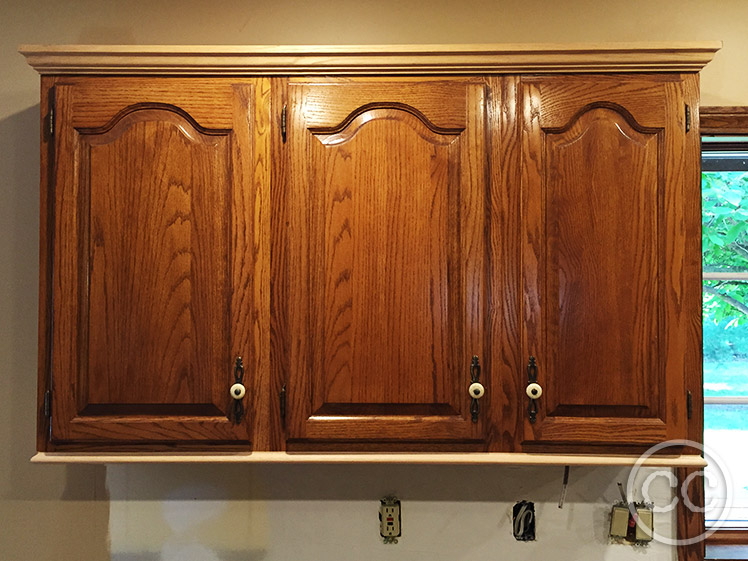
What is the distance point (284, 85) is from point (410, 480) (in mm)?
1043

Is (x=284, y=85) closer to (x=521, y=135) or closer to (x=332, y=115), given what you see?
(x=332, y=115)

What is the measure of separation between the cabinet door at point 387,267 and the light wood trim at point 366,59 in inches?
2.4

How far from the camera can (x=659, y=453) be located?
1.25 m

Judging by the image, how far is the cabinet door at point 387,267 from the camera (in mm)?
1252

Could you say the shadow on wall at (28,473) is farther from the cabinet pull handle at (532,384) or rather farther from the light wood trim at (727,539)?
the light wood trim at (727,539)

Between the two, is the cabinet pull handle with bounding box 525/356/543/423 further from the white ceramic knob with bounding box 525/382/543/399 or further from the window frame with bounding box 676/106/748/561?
the window frame with bounding box 676/106/748/561

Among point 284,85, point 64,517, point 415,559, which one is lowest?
point 415,559

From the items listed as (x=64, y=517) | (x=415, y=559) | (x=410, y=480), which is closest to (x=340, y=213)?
(x=410, y=480)

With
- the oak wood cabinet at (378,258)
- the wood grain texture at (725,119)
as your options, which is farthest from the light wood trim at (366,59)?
the wood grain texture at (725,119)

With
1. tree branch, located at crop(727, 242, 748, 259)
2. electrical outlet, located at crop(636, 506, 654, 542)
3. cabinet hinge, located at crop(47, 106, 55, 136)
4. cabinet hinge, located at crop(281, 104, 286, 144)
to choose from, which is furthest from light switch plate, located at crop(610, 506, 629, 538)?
cabinet hinge, located at crop(47, 106, 55, 136)

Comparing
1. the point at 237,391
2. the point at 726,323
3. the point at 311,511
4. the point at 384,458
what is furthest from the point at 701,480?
the point at 237,391

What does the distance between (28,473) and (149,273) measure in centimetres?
78

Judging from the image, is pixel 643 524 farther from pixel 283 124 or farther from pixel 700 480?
pixel 283 124

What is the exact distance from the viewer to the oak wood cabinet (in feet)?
4.10
